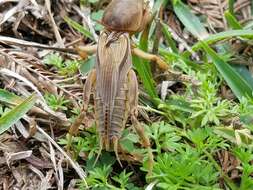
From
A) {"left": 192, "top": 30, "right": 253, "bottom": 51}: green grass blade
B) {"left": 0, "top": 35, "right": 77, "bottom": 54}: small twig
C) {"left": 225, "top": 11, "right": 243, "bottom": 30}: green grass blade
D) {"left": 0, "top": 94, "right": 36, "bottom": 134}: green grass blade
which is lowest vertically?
{"left": 0, "top": 94, "right": 36, "bottom": 134}: green grass blade

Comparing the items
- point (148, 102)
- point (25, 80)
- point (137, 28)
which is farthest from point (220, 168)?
point (25, 80)

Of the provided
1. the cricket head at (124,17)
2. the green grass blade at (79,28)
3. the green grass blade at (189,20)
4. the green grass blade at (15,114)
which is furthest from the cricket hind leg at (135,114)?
the green grass blade at (189,20)

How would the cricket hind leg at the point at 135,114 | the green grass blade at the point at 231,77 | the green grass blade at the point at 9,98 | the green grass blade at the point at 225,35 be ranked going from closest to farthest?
1. the cricket hind leg at the point at 135,114
2. the green grass blade at the point at 9,98
3. the green grass blade at the point at 231,77
4. the green grass blade at the point at 225,35

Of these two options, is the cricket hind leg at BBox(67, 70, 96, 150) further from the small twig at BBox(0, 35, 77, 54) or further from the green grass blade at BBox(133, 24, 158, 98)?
the small twig at BBox(0, 35, 77, 54)

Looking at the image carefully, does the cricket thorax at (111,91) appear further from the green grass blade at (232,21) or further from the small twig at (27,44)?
the green grass blade at (232,21)

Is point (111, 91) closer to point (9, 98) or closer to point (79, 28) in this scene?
point (9, 98)

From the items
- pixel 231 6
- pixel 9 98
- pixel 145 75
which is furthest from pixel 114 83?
pixel 231 6

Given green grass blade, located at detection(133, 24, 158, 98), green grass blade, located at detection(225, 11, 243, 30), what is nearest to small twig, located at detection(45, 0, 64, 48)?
green grass blade, located at detection(133, 24, 158, 98)
